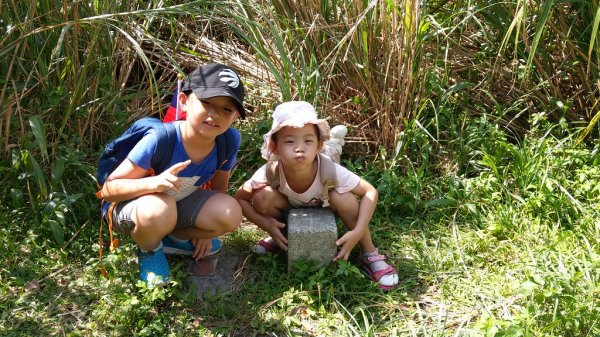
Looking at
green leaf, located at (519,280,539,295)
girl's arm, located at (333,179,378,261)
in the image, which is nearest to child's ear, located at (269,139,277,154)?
girl's arm, located at (333,179,378,261)

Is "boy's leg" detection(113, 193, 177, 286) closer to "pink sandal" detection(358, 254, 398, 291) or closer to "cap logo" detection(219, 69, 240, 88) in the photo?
"cap logo" detection(219, 69, 240, 88)

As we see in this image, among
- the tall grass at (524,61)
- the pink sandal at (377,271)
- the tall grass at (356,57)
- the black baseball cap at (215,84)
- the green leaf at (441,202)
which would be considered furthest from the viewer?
the tall grass at (524,61)

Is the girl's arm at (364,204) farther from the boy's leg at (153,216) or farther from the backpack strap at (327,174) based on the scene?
the boy's leg at (153,216)

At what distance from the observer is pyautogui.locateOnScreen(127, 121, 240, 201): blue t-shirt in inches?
104

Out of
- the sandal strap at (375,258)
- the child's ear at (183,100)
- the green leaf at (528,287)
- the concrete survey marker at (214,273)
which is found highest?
the child's ear at (183,100)

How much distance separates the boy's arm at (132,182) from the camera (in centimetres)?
255

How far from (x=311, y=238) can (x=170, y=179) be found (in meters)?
0.65

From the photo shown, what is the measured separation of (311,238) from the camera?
2.89m

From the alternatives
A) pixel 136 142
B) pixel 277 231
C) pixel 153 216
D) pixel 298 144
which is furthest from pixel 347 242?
pixel 136 142

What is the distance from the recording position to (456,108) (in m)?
3.81

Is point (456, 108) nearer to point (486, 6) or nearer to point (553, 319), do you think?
point (486, 6)

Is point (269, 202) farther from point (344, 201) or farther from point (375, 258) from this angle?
point (375, 258)

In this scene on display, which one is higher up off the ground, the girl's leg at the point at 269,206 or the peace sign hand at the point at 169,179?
the peace sign hand at the point at 169,179

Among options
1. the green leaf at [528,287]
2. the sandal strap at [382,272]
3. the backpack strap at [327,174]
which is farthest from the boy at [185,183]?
the green leaf at [528,287]
